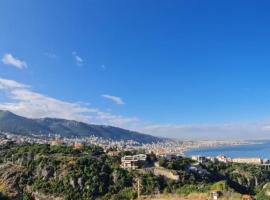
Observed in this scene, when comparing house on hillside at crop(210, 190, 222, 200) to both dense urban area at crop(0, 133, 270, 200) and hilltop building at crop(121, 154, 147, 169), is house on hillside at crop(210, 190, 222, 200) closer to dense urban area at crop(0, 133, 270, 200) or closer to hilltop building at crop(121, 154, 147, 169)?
dense urban area at crop(0, 133, 270, 200)

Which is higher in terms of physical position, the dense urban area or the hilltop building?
the hilltop building

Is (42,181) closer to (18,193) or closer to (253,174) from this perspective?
(18,193)

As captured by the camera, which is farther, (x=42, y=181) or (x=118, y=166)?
(x=118, y=166)

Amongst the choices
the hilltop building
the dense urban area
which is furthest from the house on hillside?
the hilltop building

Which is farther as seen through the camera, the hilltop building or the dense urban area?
the hilltop building

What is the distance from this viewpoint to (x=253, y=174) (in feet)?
312

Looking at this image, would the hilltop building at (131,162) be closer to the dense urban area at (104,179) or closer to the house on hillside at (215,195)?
the dense urban area at (104,179)

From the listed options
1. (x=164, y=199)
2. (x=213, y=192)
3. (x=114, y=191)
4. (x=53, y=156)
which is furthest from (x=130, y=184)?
(x=53, y=156)

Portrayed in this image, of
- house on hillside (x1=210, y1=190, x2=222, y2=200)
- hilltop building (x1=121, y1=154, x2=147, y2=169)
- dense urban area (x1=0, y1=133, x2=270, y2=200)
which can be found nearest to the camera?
house on hillside (x1=210, y1=190, x2=222, y2=200)

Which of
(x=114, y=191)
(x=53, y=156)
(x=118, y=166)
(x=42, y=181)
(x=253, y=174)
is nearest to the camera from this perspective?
(x=114, y=191)

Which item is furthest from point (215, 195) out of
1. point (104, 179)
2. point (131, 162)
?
point (131, 162)

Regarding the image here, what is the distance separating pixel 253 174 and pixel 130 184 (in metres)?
42.1

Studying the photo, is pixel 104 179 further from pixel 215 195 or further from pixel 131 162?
pixel 215 195

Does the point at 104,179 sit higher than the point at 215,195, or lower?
higher
